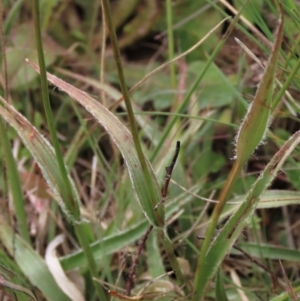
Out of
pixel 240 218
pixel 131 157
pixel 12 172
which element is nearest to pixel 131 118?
pixel 131 157

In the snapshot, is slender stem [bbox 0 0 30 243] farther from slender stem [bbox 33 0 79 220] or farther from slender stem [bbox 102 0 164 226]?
slender stem [bbox 102 0 164 226]

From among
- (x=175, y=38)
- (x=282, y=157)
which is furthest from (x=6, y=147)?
(x=175, y=38)

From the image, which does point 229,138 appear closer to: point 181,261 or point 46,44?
point 181,261

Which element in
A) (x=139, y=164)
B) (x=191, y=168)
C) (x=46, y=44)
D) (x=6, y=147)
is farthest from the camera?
(x=46, y=44)

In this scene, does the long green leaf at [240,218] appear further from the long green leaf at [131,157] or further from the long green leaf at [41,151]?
the long green leaf at [41,151]

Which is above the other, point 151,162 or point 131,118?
point 131,118

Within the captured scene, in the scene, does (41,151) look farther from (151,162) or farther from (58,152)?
(151,162)

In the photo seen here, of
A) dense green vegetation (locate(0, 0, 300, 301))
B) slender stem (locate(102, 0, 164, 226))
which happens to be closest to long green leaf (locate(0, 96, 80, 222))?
dense green vegetation (locate(0, 0, 300, 301))

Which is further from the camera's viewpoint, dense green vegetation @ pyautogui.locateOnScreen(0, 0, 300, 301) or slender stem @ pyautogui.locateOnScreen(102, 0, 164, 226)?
dense green vegetation @ pyautogui.locateOnScreen(0, 0, 300, 301)
